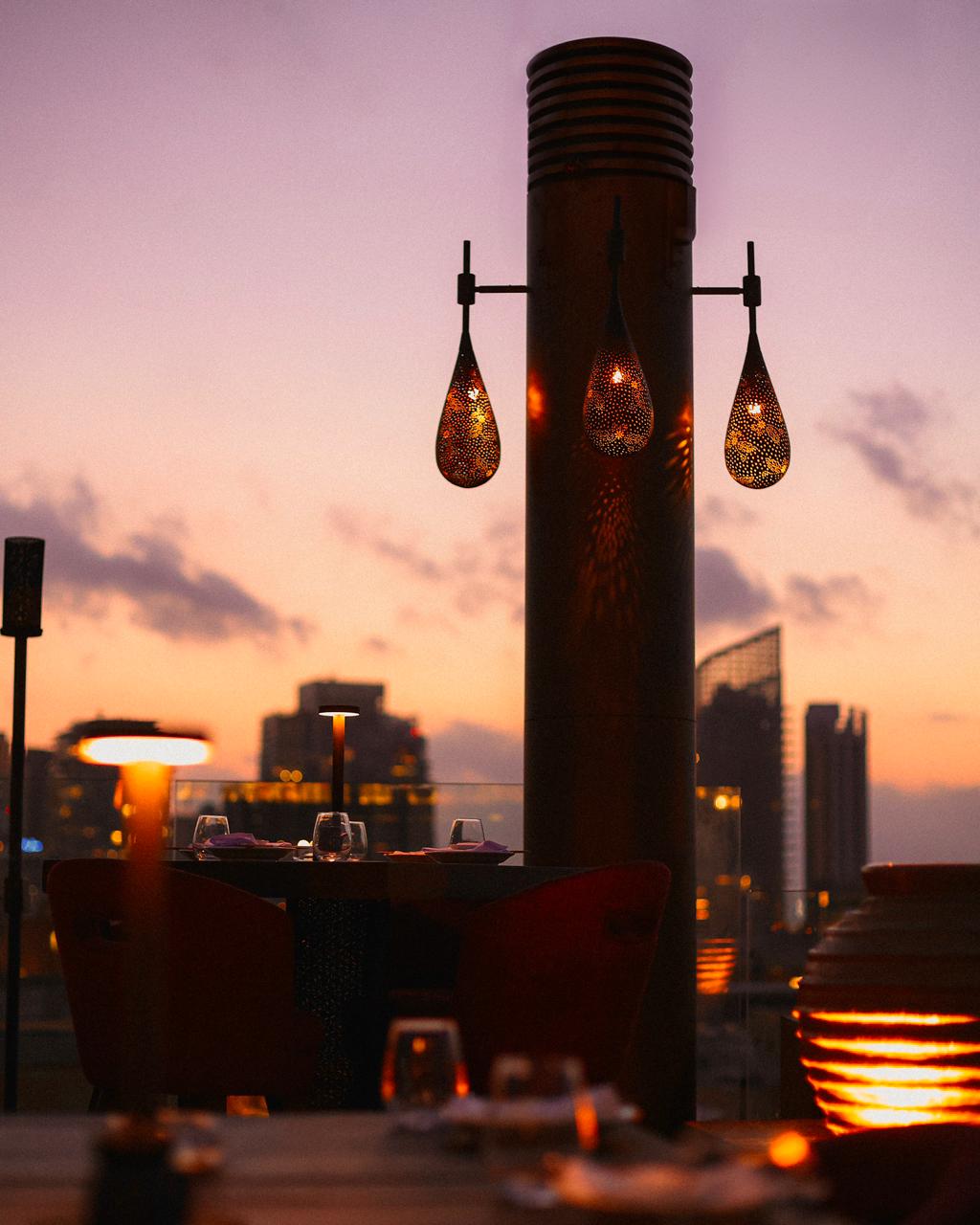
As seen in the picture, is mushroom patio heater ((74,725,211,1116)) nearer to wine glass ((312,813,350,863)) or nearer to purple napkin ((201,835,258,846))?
wine glass ((312,813,350,863))

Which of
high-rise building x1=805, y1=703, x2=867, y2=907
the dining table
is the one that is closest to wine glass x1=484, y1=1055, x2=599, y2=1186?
Answer: the dining table

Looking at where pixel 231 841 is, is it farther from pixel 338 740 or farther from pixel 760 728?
pixel 760 728

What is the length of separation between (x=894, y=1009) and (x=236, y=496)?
6.40m

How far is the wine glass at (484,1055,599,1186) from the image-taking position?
1.04m

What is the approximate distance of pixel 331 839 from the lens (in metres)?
3.28

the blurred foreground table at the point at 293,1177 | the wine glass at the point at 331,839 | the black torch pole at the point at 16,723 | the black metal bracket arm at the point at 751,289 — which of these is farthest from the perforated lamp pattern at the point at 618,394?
the blurred foreground table at the point at 293,1177

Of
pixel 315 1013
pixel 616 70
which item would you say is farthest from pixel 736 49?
pixel 315 1013

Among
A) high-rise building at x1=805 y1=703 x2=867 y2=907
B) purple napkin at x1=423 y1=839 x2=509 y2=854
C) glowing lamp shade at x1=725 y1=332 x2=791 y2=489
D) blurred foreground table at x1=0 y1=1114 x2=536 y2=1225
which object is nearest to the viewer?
blurred foreground table at x1=0 y1=1114 x2=536 y2=1225

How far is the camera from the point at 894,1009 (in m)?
2.39

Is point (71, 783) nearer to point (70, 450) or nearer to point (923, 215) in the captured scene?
point (70, 450)

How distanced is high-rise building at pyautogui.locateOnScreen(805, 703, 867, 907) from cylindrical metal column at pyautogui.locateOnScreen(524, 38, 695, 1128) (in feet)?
132

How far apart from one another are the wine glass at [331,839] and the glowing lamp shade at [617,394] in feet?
4.27

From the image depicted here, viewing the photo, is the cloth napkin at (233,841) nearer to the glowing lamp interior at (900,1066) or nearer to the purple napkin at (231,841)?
the purple napkin at (231,841)

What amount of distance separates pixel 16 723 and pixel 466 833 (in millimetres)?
1870
